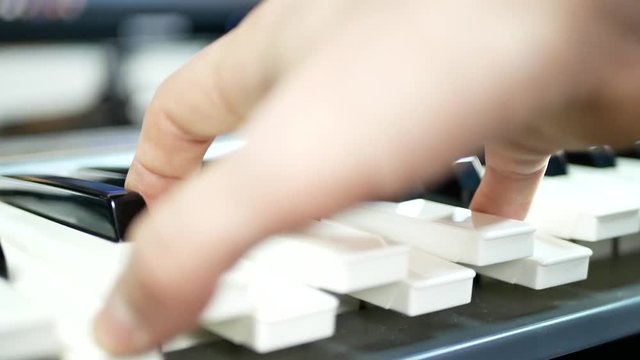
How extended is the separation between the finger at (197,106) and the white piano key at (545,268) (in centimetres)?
17

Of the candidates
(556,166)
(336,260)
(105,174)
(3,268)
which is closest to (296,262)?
(336,260)

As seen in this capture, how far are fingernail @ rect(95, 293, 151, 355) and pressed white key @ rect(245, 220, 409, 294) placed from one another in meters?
0.11

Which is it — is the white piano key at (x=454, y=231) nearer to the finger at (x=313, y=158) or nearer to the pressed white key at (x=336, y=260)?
the pressed white key at (x=336, y=260)

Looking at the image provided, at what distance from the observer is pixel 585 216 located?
587mm

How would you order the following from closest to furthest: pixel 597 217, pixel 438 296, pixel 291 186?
pixel 291 186 → pixel 438 296 → pixel 597 217

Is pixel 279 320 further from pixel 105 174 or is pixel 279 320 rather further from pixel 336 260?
pixel 105 174

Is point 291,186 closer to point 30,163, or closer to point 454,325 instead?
point 454,325

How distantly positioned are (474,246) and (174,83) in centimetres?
19

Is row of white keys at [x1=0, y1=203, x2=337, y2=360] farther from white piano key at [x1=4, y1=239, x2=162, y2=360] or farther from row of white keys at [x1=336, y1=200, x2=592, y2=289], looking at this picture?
row of white keys at [x1=336, y1=200, x2=592, y2=289]

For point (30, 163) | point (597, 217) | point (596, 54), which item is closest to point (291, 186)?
point (596, 54)

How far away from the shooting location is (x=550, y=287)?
535 millimetres

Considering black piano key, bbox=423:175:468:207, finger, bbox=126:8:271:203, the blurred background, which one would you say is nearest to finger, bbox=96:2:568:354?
finger, bbox=126:8:271:203

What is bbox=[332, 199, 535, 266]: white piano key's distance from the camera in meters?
0.49

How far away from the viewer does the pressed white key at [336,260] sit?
424 mm
